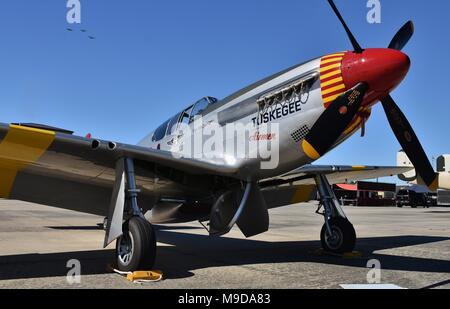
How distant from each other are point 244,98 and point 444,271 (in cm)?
390

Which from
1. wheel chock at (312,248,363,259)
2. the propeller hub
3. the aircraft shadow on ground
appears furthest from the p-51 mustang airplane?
the aircraft shadow on ground

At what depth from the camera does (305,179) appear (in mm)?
8562

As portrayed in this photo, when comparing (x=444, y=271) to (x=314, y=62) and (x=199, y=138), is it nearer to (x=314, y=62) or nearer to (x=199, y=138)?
(x=314, y=62)

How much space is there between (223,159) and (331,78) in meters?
2.05

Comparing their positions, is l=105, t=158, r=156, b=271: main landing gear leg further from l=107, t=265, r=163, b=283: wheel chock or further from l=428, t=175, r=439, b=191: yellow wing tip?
l=428, t=175, r=439, b=191: yellow wing tip

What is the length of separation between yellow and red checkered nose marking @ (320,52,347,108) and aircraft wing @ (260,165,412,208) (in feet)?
6.47

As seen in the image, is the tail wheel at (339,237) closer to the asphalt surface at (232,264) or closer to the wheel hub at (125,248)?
the asphalt surface at (232,264)

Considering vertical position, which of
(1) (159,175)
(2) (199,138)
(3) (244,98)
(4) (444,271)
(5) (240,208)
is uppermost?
(3) (244,98)

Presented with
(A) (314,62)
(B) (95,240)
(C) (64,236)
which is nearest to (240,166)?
(A) (314,62)

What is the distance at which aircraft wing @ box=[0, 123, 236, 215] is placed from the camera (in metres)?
5.47

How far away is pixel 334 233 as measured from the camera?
26.2 ft

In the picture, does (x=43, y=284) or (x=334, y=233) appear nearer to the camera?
(x=43, y=284)

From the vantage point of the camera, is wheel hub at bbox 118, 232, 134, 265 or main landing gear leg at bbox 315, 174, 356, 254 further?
main landing gear leg at bbox 315, 174, 356, 254
